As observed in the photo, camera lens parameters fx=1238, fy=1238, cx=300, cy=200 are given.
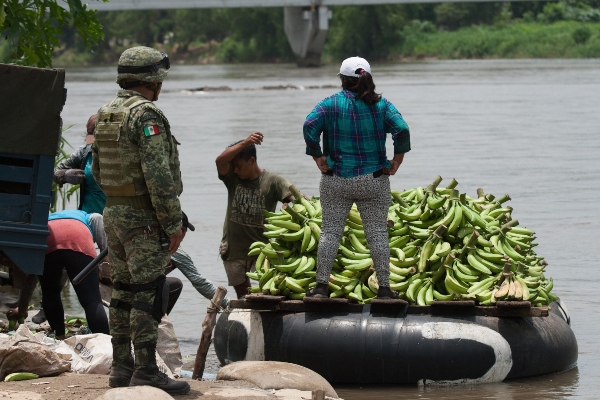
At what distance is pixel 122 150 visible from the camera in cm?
639

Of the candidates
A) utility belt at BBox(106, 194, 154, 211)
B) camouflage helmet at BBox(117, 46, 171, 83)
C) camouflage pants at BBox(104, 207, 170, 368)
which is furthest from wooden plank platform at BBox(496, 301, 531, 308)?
camouflage helmet at BBox(117, 46, 171, 83)

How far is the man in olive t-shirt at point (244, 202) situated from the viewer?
921 cm

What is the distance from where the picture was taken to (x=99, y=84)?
60.9 meters

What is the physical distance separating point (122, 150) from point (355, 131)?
2247 mm

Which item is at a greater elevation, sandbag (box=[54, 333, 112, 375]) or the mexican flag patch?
the mexican flag patch

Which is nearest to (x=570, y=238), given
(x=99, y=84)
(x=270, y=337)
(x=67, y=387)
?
(x=270, y=337)

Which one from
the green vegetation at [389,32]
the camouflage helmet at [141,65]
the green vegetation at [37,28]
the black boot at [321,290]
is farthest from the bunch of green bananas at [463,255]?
the green vegetation at [389,32]

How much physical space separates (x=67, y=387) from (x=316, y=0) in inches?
2908

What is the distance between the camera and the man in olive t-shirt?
921 centimetres

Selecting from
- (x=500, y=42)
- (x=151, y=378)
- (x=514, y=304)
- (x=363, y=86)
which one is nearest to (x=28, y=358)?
(x=151, y=378)

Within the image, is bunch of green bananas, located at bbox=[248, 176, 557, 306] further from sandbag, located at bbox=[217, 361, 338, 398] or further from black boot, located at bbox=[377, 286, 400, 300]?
sandbag, located at bbox=[217, 361, 338, 398]

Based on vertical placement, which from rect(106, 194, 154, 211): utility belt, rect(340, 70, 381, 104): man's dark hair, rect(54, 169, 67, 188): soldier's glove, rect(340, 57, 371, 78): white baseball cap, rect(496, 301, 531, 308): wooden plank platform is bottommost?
rect(496, 301, 531, 308): wooden plank platform

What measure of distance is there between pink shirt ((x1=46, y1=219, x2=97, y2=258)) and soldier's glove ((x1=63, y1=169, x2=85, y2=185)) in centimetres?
67

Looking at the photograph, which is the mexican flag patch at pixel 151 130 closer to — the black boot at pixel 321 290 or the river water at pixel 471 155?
the black boot at pixel 321 290
